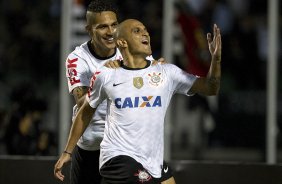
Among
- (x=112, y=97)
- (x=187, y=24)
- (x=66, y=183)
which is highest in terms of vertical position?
(x=187, y=24)

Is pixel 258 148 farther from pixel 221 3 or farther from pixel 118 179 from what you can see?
pixel 118 179

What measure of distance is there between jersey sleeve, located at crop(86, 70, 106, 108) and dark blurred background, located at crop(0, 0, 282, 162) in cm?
646

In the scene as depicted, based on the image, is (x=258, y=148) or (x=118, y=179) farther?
(x=258, y=148)

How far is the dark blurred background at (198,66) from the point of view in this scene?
1344cm

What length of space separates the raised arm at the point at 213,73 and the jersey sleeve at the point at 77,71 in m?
1.07

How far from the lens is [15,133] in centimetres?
1234

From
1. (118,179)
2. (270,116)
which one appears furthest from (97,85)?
(270,116)

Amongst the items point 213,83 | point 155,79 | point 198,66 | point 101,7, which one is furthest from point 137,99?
point 198,66

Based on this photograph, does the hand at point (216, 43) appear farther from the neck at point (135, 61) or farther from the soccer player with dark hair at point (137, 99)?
the neck at point (135, 61)

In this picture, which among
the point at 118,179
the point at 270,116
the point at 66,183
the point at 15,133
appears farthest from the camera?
the point at 270,116

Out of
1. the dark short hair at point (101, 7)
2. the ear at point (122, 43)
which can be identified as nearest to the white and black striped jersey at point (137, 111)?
the ear at point (122, 43)

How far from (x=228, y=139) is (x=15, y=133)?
282 centimetres

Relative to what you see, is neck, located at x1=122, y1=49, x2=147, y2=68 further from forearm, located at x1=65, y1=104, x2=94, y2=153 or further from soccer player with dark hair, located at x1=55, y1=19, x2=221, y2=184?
forearm, located at x1=65, y1=104, x2=94, y2=153

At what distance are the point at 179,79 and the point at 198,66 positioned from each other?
6967 millimetres
